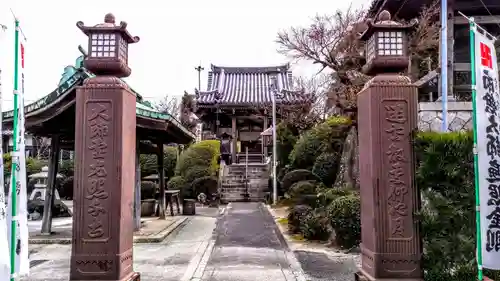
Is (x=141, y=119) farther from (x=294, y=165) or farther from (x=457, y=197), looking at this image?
(x=294, y=165)

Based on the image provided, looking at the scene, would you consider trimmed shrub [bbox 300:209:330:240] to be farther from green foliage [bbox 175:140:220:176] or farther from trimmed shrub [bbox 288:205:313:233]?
green foliage [bbox 175:140:220:176]

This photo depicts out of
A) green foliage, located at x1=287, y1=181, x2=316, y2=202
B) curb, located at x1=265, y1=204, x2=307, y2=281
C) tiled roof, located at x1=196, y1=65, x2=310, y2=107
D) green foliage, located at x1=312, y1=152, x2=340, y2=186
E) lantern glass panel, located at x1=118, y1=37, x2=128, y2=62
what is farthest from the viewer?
tiled roof, located at x1=196, y1=65, x2=310, y2=107

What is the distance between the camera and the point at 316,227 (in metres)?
11.7

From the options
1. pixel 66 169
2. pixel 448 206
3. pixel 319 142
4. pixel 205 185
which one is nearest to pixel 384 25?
pixel 448 206

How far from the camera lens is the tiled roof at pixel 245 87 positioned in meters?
34.1

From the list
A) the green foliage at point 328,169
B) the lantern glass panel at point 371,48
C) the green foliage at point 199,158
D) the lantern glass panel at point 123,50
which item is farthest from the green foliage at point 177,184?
the lantern glass panel at point 371,48

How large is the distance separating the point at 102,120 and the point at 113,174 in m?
0.71

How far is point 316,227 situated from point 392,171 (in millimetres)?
6485

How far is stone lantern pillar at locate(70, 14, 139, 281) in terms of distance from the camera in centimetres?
538

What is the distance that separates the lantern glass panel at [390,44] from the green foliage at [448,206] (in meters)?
1.14

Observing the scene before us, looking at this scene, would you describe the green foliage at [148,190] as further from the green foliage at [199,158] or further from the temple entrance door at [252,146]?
the temple entrance door at [252,146]

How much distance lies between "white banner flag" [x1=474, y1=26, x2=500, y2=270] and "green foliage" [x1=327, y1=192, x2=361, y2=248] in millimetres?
5110

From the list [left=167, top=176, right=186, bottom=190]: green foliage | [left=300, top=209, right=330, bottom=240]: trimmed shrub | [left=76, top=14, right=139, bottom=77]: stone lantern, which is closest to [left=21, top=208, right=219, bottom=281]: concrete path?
[left=300, top=209, right=330, bottom=240]: trimmed shrub

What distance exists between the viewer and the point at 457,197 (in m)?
5.38
